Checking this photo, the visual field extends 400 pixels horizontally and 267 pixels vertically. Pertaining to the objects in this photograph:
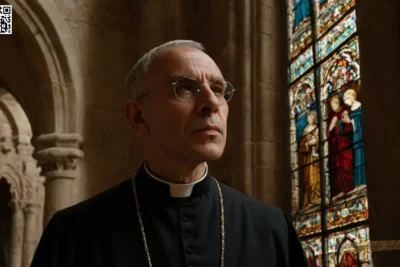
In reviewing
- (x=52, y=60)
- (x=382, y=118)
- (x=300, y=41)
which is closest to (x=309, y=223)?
(x=300, y=41)

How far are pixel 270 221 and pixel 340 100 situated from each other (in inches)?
130

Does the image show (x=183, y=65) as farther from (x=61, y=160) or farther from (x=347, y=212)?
(x=61, y=160)

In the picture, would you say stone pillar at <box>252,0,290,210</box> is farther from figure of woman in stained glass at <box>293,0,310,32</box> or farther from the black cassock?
the black cassock

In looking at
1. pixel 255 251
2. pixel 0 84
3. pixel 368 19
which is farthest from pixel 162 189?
pixel 0 84

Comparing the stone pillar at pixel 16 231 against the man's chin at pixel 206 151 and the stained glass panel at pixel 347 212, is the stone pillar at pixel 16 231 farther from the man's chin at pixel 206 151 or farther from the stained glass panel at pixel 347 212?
the man's chin at pixel 206 151

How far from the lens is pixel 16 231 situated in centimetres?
1302

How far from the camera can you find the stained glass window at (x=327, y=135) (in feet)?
15.1

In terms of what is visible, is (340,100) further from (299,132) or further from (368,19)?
(368,19)

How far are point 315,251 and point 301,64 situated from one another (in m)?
1.61

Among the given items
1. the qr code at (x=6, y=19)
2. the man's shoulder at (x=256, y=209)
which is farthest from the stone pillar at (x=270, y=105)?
the man's shoulder at (x=256, y=209)

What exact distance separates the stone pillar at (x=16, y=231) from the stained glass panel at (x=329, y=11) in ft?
29.5

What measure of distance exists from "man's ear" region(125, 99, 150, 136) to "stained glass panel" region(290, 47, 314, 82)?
12.8 ft

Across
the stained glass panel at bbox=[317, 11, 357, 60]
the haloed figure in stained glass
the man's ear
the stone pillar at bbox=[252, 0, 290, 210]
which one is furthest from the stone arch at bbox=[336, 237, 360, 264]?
the man's ear

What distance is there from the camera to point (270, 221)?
1.77 meters
